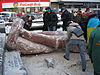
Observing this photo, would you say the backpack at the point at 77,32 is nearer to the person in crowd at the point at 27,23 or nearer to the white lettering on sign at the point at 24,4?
the person in crowd at the point at 27,23

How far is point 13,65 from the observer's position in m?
4.36

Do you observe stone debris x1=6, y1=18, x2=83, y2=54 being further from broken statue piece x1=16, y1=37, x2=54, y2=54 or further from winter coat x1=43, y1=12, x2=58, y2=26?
winter coat x1=43, y1=12, x2=58, y2=26

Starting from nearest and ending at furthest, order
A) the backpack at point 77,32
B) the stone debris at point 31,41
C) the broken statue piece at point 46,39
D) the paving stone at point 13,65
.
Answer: the paving stone at point 13,65 < the backpack at point 77,32 < the stone debris at point 31,41 < the broken statue piece at point 46,39

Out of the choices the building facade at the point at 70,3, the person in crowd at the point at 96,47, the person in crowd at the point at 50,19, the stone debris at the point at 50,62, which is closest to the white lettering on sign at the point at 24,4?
the building facade at the point at 70,3

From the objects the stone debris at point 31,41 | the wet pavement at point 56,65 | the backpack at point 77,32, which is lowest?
the wet pavement at point 56,65

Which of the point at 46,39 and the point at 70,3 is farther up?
the point at 70,3

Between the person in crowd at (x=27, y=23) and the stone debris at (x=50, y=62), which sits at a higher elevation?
the person in crowd at (x=27, y=23)

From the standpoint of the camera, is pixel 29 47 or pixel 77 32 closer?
pixel 77 32

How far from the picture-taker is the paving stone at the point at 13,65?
12.7 ft

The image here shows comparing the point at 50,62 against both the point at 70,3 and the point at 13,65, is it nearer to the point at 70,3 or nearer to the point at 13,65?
the point at 13,65

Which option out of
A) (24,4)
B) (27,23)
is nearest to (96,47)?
(27,23)

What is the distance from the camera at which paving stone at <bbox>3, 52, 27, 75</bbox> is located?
3.86m

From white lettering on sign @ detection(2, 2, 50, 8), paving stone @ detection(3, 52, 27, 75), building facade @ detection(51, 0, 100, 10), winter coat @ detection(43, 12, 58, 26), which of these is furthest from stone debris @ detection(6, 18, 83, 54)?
building facade @ detection(51, 0, 100, 10)

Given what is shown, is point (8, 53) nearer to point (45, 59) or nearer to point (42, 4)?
point (45, 59)
